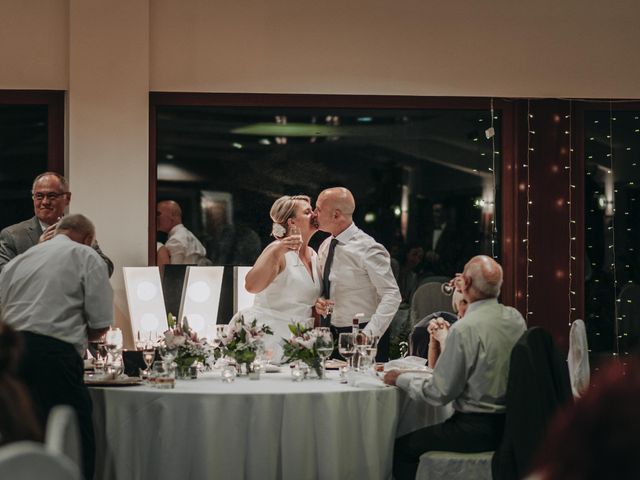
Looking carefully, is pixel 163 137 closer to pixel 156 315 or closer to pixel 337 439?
pixel 156 315

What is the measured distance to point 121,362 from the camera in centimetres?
462

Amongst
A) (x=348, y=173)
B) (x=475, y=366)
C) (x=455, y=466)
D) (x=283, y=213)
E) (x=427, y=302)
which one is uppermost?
(x=348, y=173)

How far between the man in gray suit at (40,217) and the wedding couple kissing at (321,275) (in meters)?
1.26

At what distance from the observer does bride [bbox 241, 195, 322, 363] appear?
17.1 ft

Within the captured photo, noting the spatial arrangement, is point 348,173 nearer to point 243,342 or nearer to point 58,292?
point 243,342

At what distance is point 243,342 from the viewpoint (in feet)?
14.7

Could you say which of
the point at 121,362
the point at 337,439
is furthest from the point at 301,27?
the point at 337,439

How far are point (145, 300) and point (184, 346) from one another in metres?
2.24

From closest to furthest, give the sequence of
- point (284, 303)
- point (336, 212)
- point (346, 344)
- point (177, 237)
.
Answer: point (346, 344), point (284, 303), point (336, 212), point (177, 237)

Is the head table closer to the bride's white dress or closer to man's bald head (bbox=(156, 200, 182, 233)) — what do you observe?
the bride's white dress

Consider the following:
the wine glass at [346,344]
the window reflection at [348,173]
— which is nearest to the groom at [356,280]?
the wine glass at [346,344]

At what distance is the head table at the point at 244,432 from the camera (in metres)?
4.12

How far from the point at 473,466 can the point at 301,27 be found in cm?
412

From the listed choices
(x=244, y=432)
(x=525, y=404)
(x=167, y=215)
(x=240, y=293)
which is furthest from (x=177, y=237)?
(x=525, y=404)
